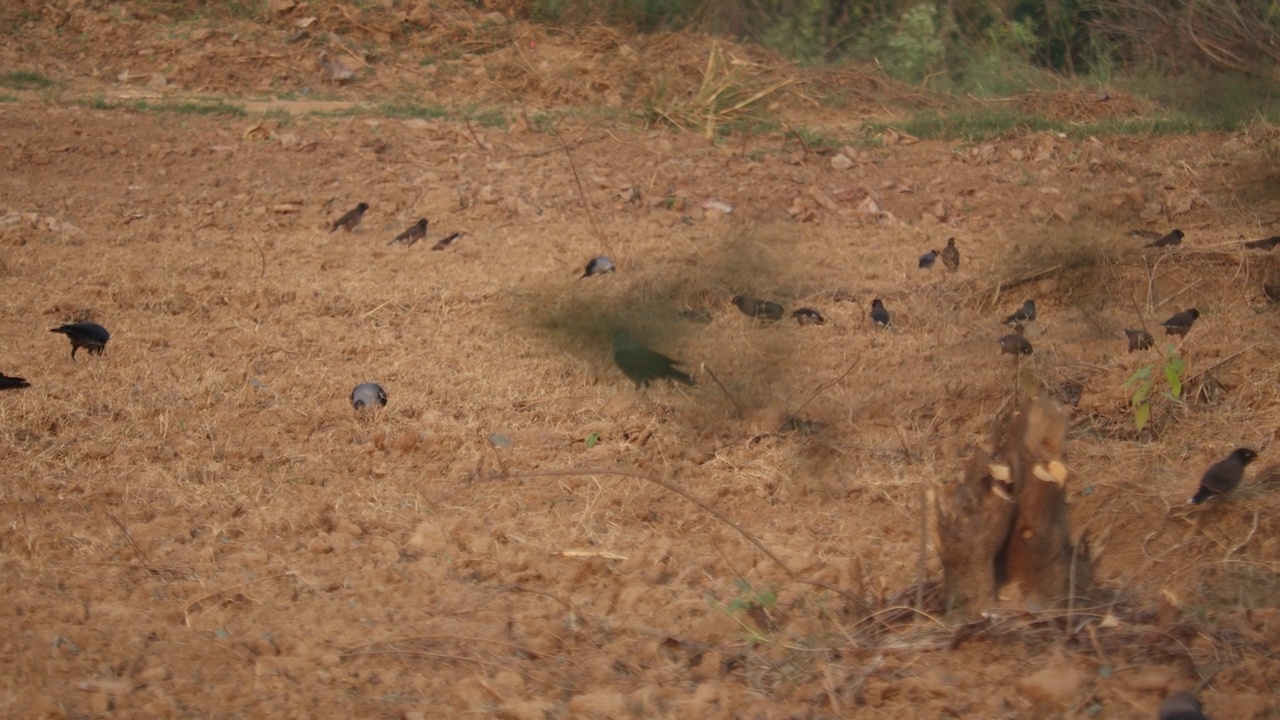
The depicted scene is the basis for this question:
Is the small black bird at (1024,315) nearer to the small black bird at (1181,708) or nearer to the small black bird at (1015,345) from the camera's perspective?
the small black bird at (1015,345)

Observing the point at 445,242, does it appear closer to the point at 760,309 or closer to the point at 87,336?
the point at 760,309

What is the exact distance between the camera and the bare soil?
112 inches

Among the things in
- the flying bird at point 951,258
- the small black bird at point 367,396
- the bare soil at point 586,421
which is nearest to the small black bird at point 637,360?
the bare soil at point 586,421

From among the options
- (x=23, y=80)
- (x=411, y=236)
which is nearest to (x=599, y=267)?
(x=411, y=236)

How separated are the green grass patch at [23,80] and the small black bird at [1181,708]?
33.8ft

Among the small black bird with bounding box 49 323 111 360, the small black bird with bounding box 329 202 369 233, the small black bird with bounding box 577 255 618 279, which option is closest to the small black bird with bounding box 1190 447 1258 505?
the small black bird with bounding box 577 255 618 279

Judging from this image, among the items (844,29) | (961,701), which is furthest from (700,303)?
(844,29)

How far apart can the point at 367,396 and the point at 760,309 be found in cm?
183

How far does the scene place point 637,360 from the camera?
4656 millimetres

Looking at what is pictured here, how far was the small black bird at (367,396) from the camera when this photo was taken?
4.69 meters

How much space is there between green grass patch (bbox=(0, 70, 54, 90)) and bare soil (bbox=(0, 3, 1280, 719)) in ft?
4.71

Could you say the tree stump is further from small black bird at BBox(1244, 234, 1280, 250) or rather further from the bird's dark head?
small black bird at BBox(1244, 234, 1280, 250)

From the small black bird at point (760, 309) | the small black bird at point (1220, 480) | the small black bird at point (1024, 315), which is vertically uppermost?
the small black bird at point (1220, 480)

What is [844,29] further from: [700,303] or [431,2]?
[700,303]
